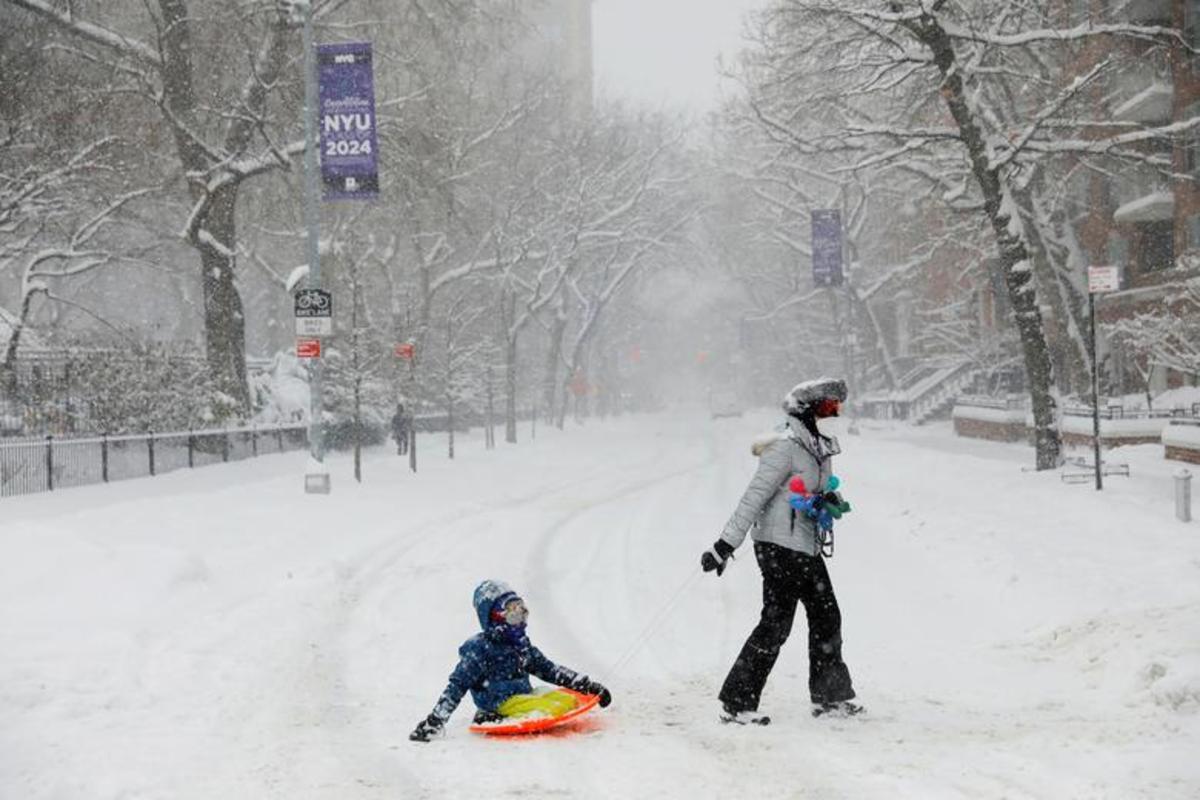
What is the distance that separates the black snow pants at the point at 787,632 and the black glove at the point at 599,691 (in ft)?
2.22

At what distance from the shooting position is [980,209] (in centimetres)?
2203

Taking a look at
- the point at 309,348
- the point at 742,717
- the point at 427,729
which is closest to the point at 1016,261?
the point at 309,348

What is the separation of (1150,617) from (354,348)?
1787 cm

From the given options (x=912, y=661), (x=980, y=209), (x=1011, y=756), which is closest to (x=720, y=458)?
(x=980, y=209)

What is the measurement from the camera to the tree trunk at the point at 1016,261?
20562 mm

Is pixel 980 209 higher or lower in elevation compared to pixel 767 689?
higher

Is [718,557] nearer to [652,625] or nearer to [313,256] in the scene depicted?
[652,625]

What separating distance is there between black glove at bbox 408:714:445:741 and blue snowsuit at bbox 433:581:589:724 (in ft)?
0.82

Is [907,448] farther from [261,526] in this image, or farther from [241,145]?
[261,526]

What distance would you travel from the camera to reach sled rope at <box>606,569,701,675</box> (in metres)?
8.28

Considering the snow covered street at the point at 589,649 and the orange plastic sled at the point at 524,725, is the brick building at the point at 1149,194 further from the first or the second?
the orange plastic sled at the point at 524,725

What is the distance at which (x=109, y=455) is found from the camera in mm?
19344

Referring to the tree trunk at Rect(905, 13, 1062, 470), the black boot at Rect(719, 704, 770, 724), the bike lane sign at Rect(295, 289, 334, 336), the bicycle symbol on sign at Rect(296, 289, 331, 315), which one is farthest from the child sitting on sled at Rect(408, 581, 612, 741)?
the tree trunk at Rect(905, 13, 1062, 470)

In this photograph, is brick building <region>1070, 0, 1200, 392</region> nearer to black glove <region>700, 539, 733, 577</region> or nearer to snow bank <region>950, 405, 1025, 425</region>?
snow bank <region>950, 405, 1025, 425</region>
